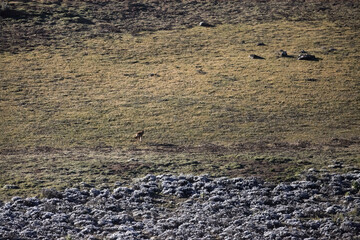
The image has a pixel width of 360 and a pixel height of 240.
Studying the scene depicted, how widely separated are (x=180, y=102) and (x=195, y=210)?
23321 millimetres

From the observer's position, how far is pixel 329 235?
61.6 feet

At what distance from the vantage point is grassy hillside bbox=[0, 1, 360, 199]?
28156 mm

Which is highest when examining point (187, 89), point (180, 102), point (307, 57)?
point (307, 57)

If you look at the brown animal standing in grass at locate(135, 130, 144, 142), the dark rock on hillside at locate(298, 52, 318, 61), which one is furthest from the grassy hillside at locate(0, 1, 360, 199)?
the dark rock on hillside at locate(298, 52, 318, 61)

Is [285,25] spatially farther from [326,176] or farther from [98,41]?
[326,176]

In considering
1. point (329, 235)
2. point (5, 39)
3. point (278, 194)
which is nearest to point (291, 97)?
point (278, 194)

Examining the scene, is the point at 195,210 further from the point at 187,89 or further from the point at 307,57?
the point at 307,57

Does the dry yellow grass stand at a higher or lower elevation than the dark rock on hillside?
lower

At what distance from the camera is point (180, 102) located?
144ft

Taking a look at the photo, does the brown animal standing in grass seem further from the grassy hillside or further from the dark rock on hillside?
the dark rock on hillside

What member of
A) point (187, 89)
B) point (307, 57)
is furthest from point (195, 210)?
point (307, 57)

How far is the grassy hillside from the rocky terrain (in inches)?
68.9

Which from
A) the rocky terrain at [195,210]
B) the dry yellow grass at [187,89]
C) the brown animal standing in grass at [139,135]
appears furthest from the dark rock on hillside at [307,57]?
the rocky terrain at [195,210]

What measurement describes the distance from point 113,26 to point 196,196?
164 feet
